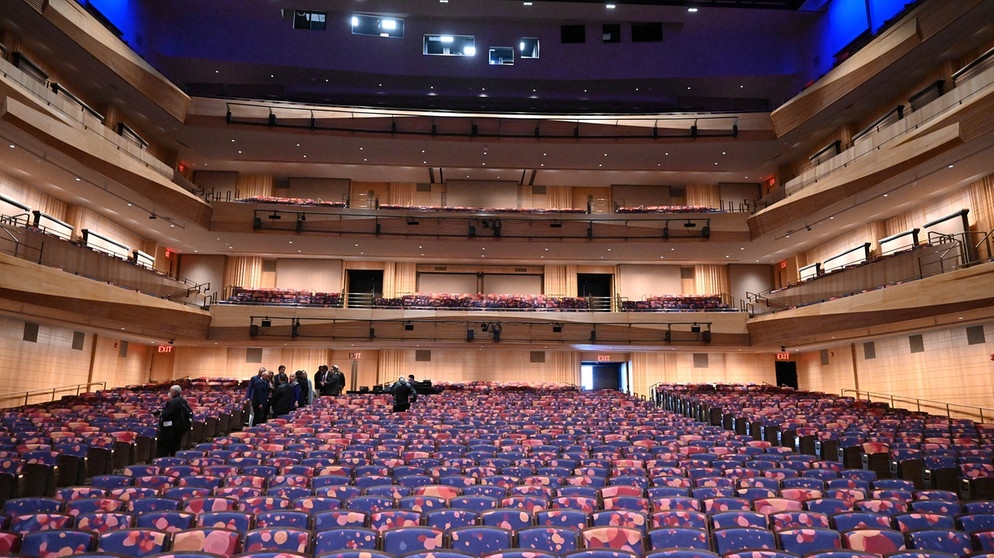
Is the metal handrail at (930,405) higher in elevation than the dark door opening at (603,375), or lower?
lower

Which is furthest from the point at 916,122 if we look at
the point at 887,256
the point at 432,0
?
the point at 432,0

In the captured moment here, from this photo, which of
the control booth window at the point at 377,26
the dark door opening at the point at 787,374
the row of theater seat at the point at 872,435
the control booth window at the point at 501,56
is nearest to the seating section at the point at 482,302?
the row of theater seat at the point at 872,435

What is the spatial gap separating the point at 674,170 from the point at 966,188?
10.4 meters

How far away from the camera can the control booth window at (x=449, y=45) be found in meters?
25.3

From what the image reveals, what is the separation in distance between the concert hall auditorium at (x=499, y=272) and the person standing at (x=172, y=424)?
0.08m

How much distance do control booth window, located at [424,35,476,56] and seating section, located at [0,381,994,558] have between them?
61.0ft

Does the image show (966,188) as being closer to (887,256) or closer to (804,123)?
(887,256)

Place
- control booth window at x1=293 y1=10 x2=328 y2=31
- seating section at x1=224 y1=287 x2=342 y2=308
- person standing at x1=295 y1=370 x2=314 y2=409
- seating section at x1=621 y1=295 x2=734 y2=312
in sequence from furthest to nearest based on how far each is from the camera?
1. control booth window at x1=293 y1=10 x2=328 y2=31
2. seating section at x1=621 y1=295 x2=734 y2=312
3. seating section at x1=224 y1=287 x2=342 y2=308
4. person standing at x1=295 y1=370 x2=314 y2=409

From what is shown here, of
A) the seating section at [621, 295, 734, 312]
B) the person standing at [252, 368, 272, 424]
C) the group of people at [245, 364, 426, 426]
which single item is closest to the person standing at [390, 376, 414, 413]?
the group of people at [245, 364, 426, 426]

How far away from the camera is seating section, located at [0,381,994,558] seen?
3.88 metres

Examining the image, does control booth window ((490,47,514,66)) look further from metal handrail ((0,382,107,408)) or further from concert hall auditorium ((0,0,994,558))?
metal handrail ((0,382,107,408))

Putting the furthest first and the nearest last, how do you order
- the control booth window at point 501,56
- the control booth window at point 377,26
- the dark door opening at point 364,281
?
the dark door opening at point 364,281
the control booth window at point 501,56
the control booth window at point 377,26

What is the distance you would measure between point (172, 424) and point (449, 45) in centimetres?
2061

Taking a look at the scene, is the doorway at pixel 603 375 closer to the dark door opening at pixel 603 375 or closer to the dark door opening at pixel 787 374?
the dark door opening at pixel 603 375
